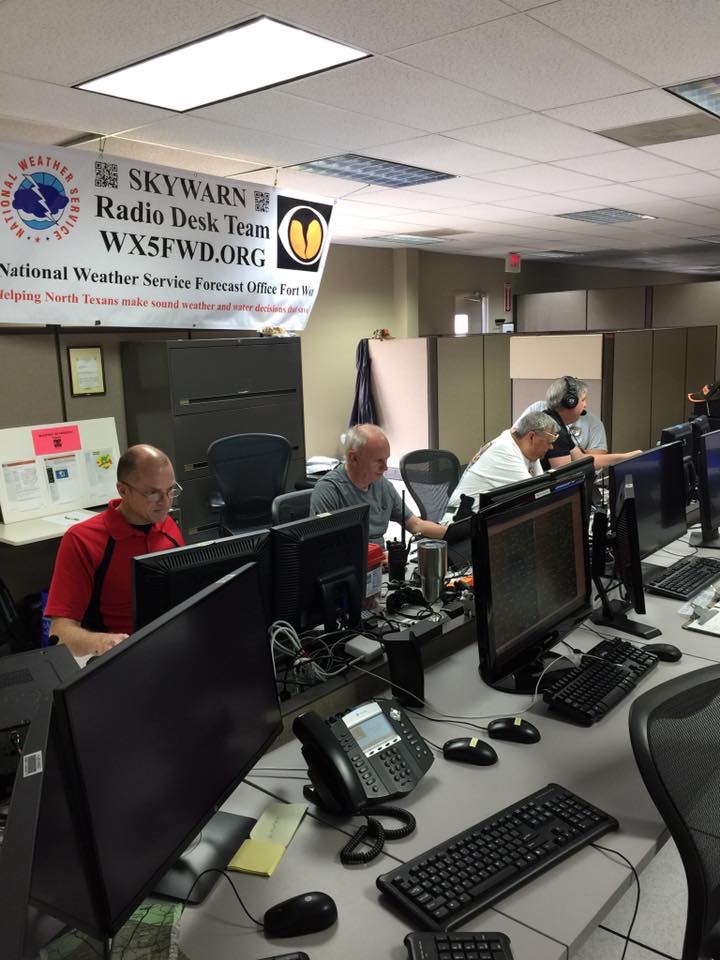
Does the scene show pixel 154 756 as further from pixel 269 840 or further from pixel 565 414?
pixel 565 414

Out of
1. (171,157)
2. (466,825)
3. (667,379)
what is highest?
(171,157)

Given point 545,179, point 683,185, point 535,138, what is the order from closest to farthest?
point 535,138
point 545,179
point 683,185

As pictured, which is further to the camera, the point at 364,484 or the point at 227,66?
the point at 364,484

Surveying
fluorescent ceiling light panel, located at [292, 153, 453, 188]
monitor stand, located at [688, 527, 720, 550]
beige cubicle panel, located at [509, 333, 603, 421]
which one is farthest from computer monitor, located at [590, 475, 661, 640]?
beige cubicle panel, located at [509, 333, 603, 421]

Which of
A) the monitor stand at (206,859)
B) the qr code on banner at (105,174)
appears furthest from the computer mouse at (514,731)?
the qr code on banner at (105,174)

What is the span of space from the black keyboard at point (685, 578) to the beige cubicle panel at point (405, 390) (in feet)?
13.5

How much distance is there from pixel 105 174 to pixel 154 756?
333 centimetres

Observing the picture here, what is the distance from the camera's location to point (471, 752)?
1607 millimetres

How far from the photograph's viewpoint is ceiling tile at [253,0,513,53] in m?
2.20

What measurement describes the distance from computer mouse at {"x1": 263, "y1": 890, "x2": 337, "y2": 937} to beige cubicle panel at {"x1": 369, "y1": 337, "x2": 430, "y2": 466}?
19.3 ft

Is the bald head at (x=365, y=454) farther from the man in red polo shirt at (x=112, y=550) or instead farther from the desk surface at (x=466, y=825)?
the desk surface at (x=466, y=825)

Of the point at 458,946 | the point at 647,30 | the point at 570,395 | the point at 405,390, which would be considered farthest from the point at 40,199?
the point at 405,390

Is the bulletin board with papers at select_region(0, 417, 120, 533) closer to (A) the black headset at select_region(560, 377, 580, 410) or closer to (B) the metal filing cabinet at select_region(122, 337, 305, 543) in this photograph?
(B) the metal filing cabinet at select_region(122, 337, 305, 543)

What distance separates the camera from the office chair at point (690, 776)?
1.18 m
